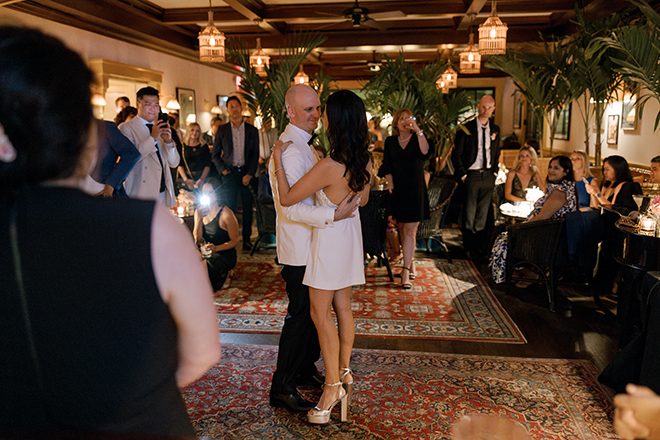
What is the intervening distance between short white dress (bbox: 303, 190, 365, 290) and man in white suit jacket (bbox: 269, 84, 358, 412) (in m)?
0.06

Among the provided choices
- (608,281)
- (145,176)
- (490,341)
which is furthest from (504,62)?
(145,176)

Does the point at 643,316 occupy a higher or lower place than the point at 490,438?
lower

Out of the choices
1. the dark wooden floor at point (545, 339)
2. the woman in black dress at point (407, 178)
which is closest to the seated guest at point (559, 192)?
the dark wooden floor at point (545, 339)

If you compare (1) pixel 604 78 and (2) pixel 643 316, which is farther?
(1) pixel 604 78

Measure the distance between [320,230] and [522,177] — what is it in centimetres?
416

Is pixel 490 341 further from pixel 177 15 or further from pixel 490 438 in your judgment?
pixel 177 15

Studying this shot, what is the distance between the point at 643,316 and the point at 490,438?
8.42 feet

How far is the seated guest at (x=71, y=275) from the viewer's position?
74 centimetres

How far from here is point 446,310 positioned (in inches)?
166

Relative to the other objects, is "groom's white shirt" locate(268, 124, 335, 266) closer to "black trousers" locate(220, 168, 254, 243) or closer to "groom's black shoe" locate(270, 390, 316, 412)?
"groom's black shoe" locate(270, 390, 316, 412)

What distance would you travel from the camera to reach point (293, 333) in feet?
8.49

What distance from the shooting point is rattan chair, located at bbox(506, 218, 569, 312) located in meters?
4.21

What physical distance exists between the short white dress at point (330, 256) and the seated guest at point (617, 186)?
347 cm

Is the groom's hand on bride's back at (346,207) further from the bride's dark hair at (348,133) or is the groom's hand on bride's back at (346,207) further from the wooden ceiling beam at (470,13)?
the wooden ceiling beam at (470,13)
